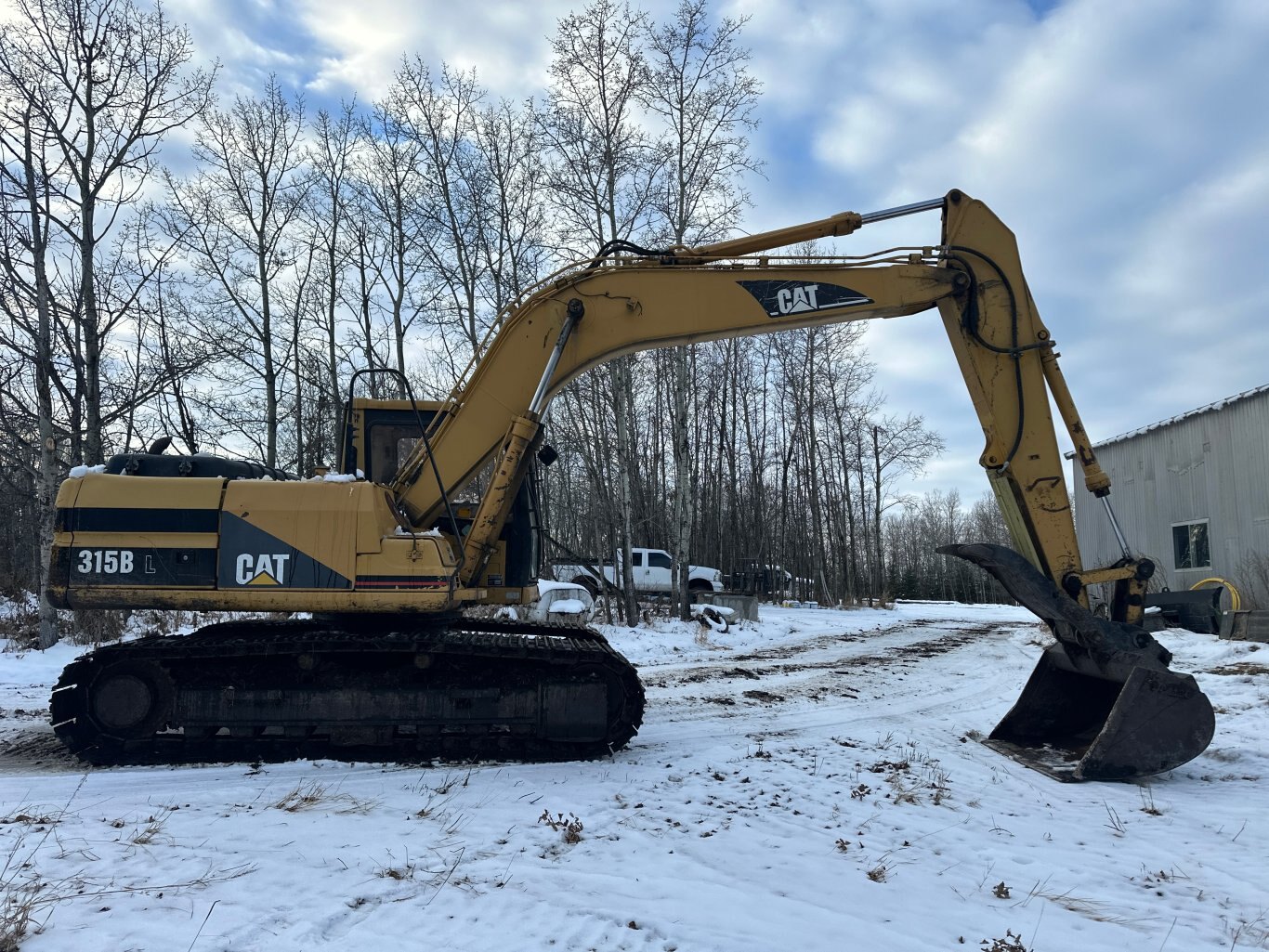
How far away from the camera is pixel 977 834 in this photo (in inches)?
174

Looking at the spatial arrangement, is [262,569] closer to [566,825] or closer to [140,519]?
[140,519]

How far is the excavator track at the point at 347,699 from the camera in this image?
6000mm

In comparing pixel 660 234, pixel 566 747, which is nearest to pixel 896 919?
pixel 566 747

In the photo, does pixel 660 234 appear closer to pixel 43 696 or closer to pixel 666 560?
pixel 666 560

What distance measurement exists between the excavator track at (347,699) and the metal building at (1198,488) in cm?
1421

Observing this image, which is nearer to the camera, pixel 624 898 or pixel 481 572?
pixel 624 898

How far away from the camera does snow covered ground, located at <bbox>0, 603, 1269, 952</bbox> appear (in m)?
3.14

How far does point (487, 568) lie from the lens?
688cm

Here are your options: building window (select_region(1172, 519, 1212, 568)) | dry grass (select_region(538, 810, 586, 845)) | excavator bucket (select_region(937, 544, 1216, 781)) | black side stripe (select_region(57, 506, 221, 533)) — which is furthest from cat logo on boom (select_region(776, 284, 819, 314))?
building window (select_region(1172, 519, 1212, 568))

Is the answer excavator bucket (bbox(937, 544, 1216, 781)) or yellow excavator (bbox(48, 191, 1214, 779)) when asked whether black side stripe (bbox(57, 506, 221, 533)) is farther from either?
excavator bucket (bbox(937, 544, 1216, 781))

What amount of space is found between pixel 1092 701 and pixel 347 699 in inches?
247

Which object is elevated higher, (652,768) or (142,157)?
(142,157)

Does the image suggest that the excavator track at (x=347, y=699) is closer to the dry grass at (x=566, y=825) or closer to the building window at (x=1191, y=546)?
the dry grass at (x=566, y=825)

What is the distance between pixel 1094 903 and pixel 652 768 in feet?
9.58
